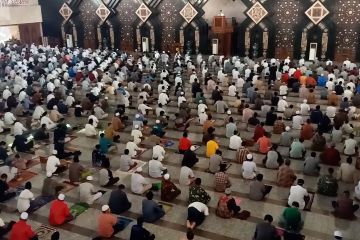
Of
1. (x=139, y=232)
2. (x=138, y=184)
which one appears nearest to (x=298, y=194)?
(x=139, y=232)

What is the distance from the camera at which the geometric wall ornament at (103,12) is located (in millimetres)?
25375

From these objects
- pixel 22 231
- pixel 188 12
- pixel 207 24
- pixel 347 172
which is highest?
pixel 188 12

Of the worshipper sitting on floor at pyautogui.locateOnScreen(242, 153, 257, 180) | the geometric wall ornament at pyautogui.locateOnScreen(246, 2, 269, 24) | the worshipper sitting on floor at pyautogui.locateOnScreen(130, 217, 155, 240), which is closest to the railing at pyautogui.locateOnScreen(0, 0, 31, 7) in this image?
the geometric wall ornament at pyautogui.locateOnScreen(246, 2, 269, 24)

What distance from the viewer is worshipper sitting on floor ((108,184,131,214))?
7.74 metres

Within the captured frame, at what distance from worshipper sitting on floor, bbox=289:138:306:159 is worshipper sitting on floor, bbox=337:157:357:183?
1.23 metres

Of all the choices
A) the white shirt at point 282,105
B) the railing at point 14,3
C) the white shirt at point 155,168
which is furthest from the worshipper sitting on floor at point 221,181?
the railing at point 14,3

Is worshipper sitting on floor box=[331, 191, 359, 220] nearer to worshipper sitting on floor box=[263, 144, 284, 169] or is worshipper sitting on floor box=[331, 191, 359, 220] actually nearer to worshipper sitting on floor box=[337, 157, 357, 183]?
worshipper sitting on floor box=[337, 157, 357, 183]

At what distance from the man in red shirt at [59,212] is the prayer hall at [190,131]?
2cm

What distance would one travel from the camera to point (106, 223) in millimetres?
6984

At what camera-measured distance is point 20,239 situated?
6.61 m

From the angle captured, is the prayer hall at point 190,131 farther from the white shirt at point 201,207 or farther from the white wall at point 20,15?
the white wall at point 20,15

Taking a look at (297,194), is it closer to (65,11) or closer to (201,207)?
(201,207)

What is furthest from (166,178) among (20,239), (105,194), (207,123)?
(207,123)

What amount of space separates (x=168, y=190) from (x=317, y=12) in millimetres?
15564
